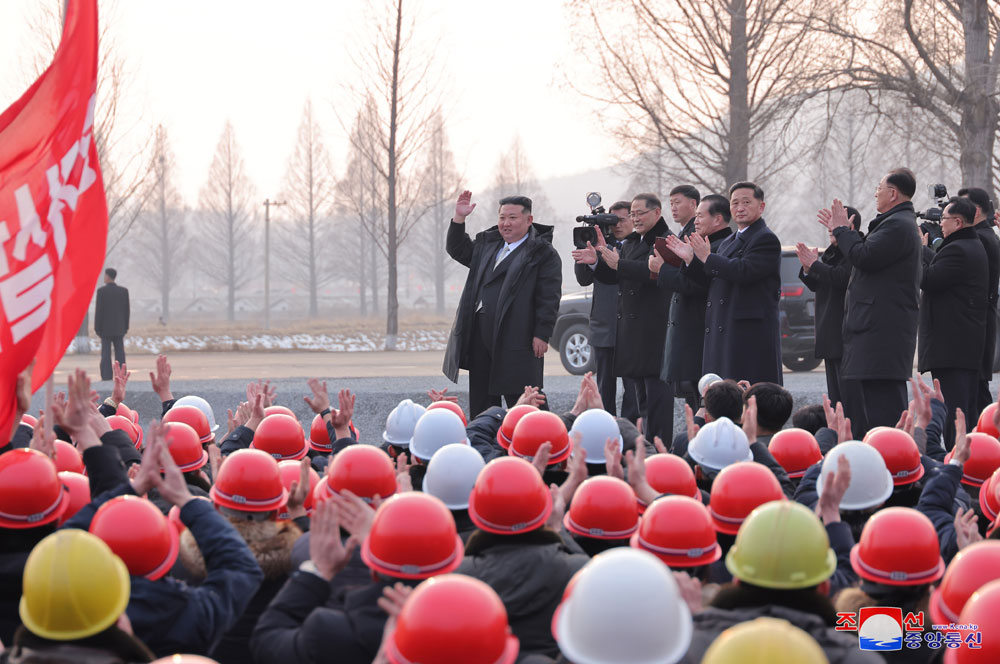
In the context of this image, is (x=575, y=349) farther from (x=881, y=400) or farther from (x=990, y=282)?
(x=881, y=400)

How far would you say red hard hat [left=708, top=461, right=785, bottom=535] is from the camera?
3.64 meters

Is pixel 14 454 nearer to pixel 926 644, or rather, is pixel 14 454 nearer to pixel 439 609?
pixel 439 609

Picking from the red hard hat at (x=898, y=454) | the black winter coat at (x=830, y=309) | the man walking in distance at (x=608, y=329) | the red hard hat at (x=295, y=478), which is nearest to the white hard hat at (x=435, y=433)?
the red hard hat at (x=295, y=478)

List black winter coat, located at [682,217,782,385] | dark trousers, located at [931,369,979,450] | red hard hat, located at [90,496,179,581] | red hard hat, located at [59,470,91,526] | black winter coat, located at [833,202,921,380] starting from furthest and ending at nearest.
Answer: dark trousers, located at [931,369,979,450], black winter coat, located at [682,217,782,385], black winter coat, located at [833,202,921,380], red hard hat, located at [59,470,91,526], red hard hat, located at [90,496,179,581]

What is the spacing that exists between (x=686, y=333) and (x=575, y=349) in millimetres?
8574

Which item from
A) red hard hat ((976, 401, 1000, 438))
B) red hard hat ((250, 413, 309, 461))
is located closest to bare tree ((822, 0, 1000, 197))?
red hard hat ((976, 401, 1000, 438))

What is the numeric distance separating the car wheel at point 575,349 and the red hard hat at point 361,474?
41.2 ft

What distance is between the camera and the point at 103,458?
3.71 meters

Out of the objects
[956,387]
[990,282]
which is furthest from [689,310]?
[990,282]

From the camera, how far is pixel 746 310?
24.1 ft

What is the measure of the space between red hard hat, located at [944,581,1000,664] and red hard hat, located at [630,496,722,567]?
3.58 feet

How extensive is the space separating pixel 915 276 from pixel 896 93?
35.4 ft

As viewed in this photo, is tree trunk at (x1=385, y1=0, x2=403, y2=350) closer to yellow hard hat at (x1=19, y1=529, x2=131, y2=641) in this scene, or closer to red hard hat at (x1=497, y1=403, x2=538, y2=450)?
red hard hat at (x1=497, y1=403, x2=538, y2=450)

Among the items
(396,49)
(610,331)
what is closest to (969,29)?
(610,331)
